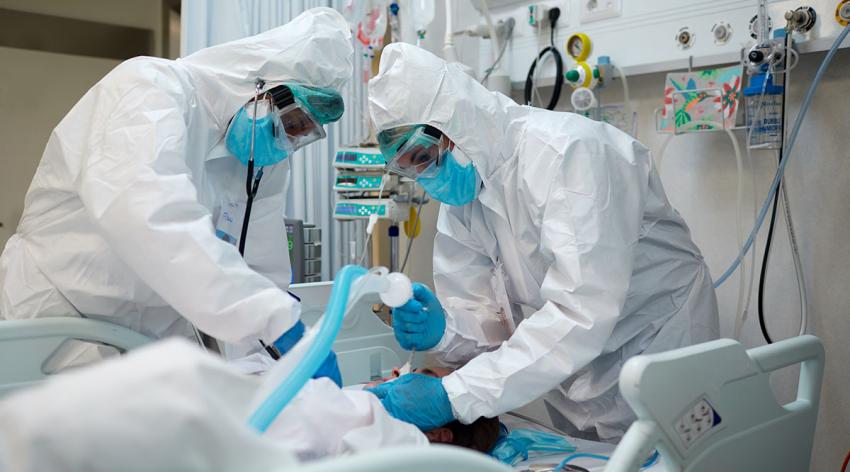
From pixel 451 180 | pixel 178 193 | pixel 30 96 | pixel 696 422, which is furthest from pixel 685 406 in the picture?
pixel 30 96

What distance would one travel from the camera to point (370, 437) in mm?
1191

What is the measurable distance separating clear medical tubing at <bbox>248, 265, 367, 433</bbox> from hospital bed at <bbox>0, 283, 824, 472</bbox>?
0.21 meters

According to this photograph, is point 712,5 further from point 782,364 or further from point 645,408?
point 645,408

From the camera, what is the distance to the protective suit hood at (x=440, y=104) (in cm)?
172

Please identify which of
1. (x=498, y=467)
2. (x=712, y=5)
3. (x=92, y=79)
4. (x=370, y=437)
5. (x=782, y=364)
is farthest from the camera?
(x=92, y=79)

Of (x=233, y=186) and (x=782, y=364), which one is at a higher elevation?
(x=233, y=186)

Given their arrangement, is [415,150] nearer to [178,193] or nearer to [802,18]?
[178,193]

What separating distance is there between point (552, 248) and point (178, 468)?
1.11 metres

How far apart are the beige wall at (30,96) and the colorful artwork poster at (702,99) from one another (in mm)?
3541

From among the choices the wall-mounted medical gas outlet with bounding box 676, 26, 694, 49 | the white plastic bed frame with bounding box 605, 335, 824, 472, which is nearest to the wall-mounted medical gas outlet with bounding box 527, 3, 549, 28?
the wall-mounted medical gas outlet with bounding box 676, 26, 694, 49

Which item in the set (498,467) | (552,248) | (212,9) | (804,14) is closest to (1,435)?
(498,467)

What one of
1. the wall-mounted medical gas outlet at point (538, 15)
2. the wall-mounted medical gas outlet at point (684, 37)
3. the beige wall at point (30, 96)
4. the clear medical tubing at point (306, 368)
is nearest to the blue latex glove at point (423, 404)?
the clear medical tubing at point (306, 368)

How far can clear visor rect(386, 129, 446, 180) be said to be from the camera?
174 centimetres

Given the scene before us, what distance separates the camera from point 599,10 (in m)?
2.42
